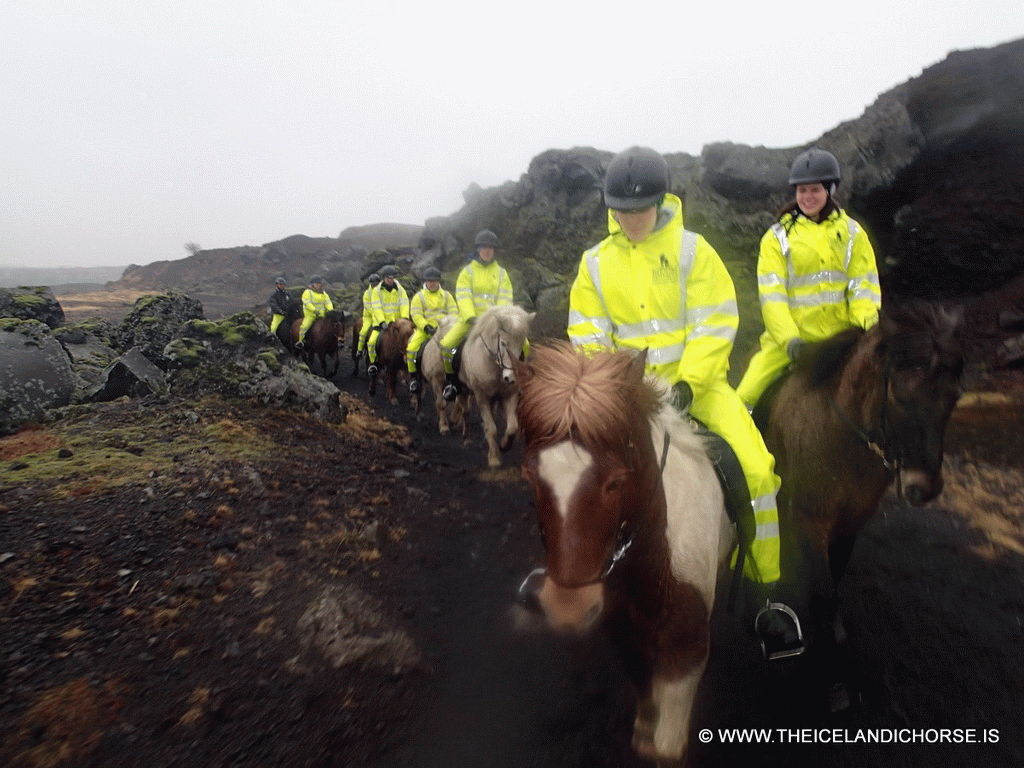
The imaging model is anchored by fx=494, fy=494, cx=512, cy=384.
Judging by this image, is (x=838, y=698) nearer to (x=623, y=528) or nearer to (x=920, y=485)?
(x=920, y=485)

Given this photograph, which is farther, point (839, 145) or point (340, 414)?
point (839, 145)

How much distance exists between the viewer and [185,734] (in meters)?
2.73

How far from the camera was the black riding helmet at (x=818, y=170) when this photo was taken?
3797 millimetres

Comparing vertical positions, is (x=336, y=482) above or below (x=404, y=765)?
above

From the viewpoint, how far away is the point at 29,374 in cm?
669

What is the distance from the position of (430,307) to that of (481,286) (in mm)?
2795

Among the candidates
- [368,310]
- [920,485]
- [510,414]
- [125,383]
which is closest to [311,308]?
[368,310]

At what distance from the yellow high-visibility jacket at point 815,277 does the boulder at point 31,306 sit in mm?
17948

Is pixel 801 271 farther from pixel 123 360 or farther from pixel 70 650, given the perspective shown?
pixel 123 360

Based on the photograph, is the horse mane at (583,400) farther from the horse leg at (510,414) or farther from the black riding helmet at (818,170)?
the horse leg at (510,414)

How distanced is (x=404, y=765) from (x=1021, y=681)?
4.06 m

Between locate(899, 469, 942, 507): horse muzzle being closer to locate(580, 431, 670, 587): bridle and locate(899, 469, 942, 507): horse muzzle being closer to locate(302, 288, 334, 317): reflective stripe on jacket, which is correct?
Result: locate(580, 431, 670, 587): bridle

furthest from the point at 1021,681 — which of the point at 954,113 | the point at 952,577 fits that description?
the point at 954,113

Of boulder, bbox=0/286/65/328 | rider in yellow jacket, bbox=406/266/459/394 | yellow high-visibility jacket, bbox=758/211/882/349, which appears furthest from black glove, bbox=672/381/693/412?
boulder, bbox=0/286/65/328
